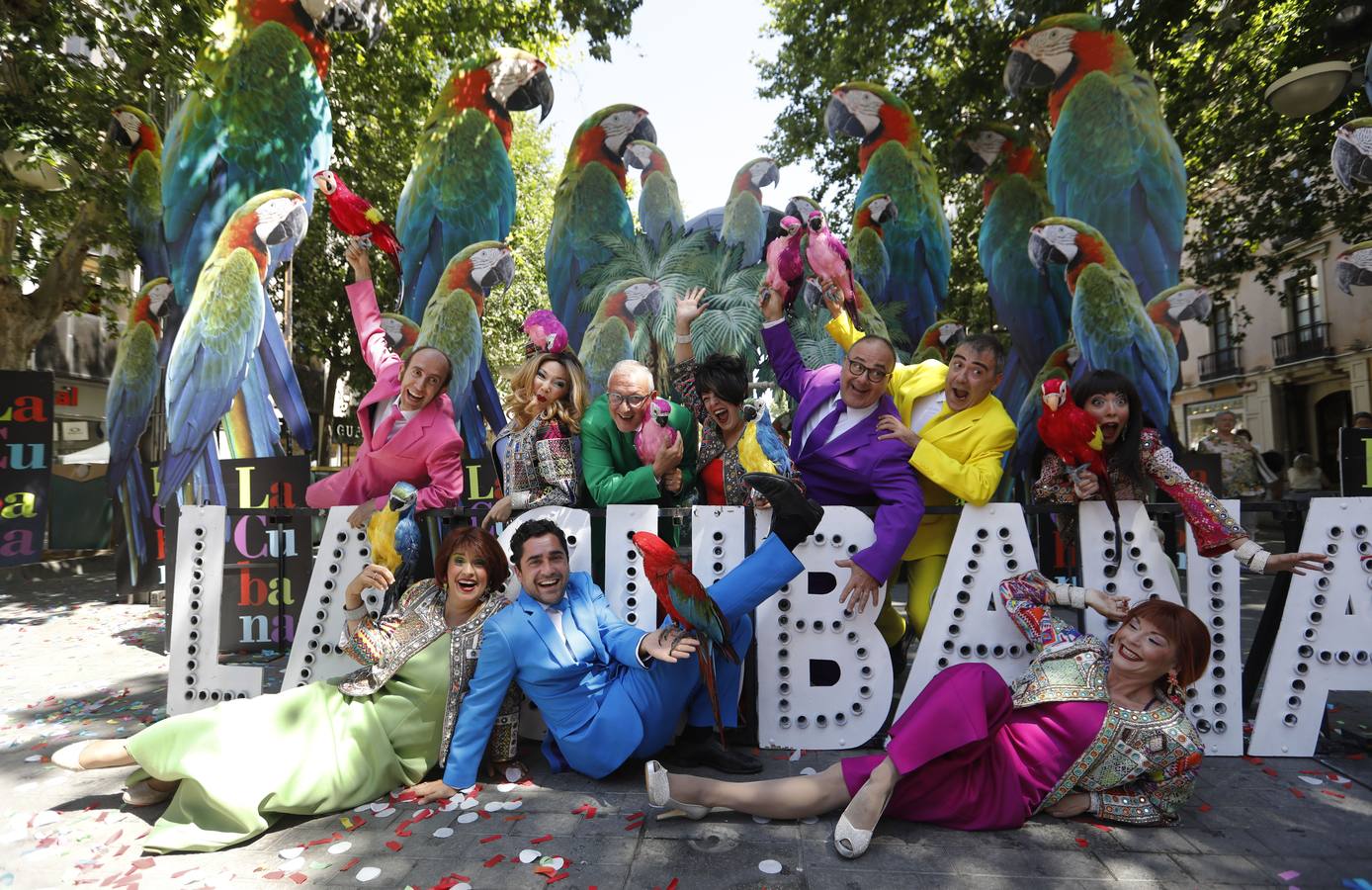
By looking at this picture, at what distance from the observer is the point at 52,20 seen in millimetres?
6133

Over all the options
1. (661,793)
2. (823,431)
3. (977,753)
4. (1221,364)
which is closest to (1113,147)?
(823,431)

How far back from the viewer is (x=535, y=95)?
891cm

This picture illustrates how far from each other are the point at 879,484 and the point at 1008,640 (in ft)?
2.89

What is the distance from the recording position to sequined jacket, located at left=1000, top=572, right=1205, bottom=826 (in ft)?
8.32

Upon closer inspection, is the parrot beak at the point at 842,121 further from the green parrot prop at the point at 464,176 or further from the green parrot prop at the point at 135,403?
the green parrot prop at the point at 135,403

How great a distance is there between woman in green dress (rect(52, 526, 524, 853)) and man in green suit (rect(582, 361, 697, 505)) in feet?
2.08

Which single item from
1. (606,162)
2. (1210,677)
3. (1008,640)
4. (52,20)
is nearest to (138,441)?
(52,20)

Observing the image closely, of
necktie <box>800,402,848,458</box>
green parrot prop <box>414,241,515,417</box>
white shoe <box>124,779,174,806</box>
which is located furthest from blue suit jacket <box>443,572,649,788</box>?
green parrot prop <box>414,241,515,417</box>

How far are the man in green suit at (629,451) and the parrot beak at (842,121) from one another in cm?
722

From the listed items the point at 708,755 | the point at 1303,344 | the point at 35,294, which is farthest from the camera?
the point at 1303,344

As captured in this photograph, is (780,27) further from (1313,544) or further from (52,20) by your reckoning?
(1313,544)

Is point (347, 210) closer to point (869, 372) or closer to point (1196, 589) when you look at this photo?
point (869, 372)

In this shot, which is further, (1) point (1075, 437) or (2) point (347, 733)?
(1) point (1075, 437)

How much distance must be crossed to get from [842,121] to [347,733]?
9094 mm
